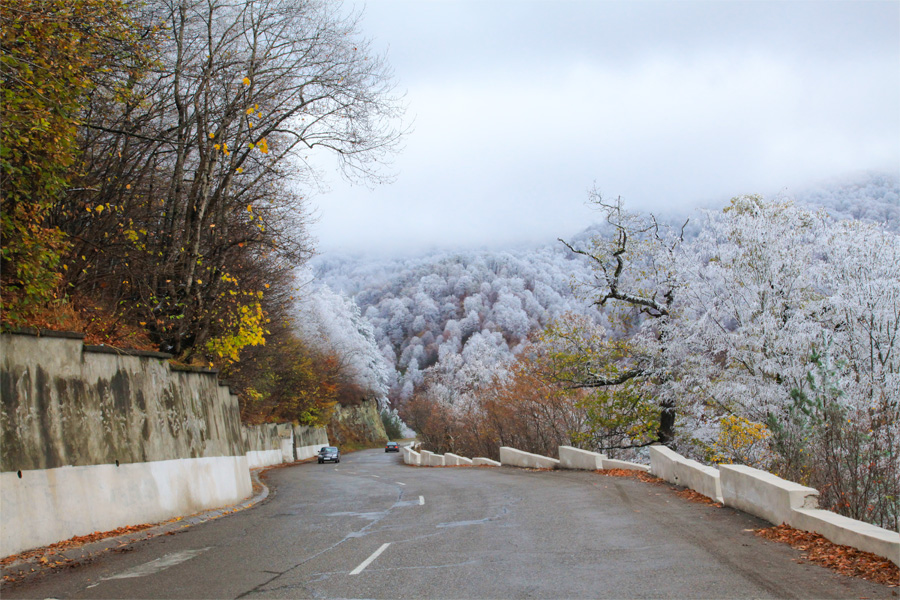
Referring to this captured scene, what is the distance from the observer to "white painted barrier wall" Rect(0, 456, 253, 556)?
31.9 ft

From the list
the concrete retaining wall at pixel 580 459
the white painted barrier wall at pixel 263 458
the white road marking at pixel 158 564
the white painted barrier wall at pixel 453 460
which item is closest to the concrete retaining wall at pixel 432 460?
the white painted barrier wall at pixel 453 460

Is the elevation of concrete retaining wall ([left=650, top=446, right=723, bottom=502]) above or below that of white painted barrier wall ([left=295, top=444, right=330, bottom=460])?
above

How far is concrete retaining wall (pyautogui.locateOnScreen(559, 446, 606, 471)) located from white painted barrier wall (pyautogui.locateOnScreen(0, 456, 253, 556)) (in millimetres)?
11728

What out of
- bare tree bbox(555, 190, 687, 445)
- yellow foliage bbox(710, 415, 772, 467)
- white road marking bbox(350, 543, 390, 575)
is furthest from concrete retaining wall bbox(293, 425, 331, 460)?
white road marking bbox(350, 543, 390, 575)

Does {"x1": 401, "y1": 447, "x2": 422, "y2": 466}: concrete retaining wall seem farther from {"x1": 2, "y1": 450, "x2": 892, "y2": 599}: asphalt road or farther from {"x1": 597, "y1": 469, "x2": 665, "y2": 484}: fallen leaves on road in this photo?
{"x1": 2, "y1": 450, "x2": 892, "y2": 599}: asphalt road

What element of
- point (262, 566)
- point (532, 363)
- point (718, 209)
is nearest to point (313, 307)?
point (532, 363)

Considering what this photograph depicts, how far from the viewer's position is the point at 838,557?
7816mm

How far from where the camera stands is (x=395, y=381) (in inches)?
5167

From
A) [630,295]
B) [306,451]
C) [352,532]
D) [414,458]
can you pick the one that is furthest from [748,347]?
[306,451]

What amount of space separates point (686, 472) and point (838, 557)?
24.8 feet

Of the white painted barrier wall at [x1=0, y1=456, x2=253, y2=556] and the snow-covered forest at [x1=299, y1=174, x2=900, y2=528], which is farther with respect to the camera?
the snow-covered forest at [x1=299, y1=174, x2=900, y2=528]

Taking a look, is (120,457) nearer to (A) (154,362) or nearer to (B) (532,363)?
(A) (154,362)

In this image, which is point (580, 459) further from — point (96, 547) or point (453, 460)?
point (453, 460)

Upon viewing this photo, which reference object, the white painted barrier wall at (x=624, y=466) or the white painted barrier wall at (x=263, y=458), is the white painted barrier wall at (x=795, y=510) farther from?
the white painted barrier wall at (x=263, y=458)
